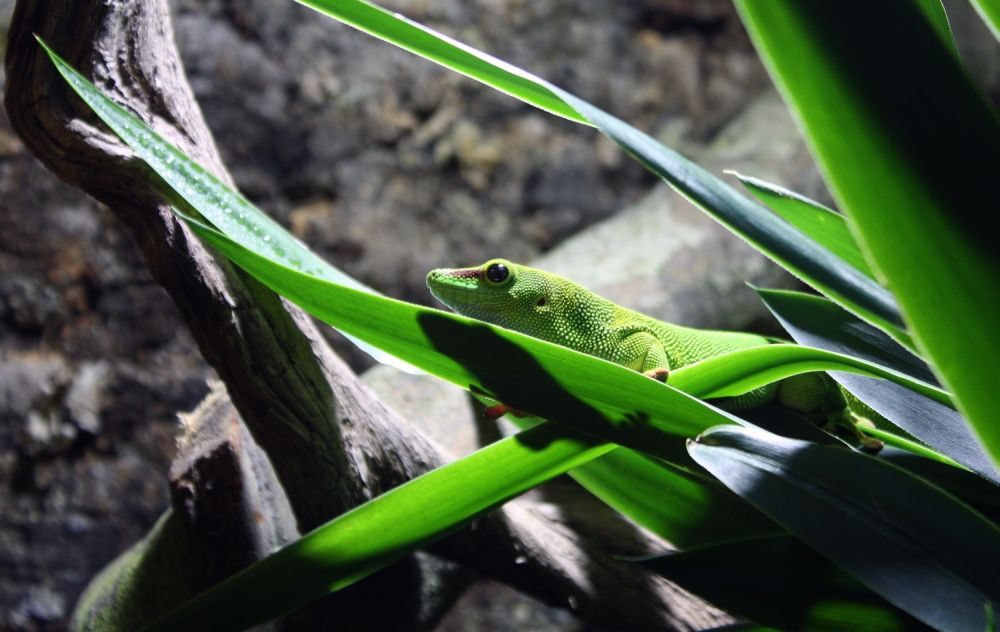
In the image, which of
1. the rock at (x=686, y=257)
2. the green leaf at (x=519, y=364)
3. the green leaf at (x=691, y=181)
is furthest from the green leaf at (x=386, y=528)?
the rock at (x=686, y=257)

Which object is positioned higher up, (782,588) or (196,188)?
(196,188)

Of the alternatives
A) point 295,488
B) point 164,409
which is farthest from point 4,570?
point 295,488

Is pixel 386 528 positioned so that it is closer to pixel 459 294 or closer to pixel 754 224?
pixel 459 294

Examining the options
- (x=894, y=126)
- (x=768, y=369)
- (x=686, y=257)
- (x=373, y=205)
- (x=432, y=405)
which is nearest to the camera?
(x=894, y=126)

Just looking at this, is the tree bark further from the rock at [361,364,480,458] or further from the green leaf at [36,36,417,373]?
the rock at [361,364,480,458]

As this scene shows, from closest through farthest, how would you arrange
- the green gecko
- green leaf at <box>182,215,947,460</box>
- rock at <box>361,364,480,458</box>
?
1. green leaf at <box>182,215,947,460</box>
2. the green gecko
3. rock at <box>361,364,480,458</box>

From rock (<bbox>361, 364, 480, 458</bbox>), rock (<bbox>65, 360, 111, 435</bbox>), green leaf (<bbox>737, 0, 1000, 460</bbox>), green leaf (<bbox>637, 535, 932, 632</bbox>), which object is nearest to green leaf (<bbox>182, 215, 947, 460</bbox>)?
green leaf (<bbox>637, 535, 932, 632</bbox>)

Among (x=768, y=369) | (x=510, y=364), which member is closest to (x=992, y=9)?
(x=768, y=369)
